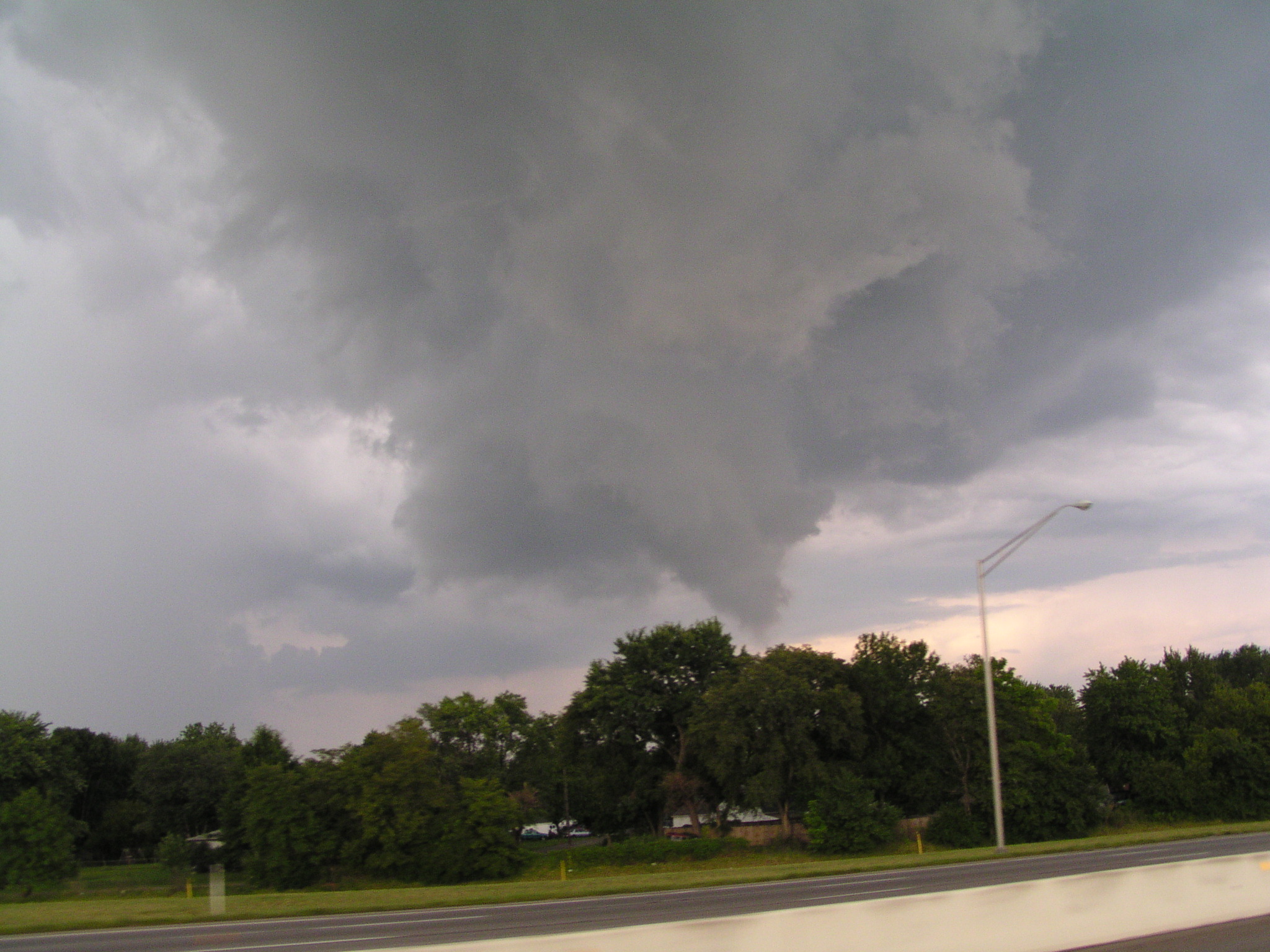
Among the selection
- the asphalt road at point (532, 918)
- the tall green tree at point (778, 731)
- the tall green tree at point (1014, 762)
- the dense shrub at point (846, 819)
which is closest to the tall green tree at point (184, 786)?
the tall green tree at point (778, 731)

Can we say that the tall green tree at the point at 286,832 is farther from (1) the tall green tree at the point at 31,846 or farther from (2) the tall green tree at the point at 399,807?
(1) the tall green tree at the point at 31,846

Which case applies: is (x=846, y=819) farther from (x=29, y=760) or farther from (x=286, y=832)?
(x=29, y=760)

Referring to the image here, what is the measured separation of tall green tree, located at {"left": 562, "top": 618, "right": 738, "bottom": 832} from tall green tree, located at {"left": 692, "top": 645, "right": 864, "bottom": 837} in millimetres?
4487

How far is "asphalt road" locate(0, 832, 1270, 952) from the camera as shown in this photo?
1830cm

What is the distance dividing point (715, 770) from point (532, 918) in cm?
3889

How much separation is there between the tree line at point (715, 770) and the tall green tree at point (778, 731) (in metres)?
0.14

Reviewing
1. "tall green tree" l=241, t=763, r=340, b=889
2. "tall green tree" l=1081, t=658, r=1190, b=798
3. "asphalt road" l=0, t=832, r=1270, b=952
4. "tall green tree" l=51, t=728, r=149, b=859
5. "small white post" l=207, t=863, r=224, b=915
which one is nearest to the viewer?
"asphalt road" l=0, t=832, r=1270, b=952

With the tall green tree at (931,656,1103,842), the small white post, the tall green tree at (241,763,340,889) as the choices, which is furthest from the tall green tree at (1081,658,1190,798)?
the small white post

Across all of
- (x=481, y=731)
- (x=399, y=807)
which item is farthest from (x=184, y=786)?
(x=399, y=807)

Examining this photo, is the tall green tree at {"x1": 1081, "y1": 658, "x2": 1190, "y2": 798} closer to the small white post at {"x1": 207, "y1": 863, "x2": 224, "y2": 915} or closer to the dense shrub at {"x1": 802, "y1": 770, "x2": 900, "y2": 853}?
the dense shrub at {"x1": 802, "y1": 770, "x2": 900, "y2": 853}

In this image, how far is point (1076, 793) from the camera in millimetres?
59125

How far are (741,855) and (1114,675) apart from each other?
1609 inches

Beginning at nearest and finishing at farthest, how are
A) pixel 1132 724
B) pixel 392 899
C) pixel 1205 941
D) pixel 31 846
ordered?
pixel 1205 941 → pixel 392 899 → pixel 31 846 → pixel 1132 724

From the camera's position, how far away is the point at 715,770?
5900 centimetres
